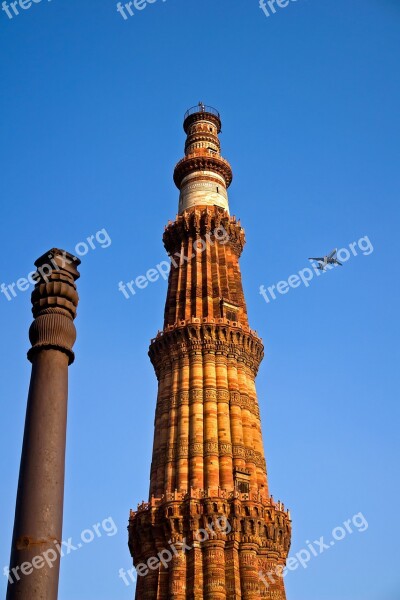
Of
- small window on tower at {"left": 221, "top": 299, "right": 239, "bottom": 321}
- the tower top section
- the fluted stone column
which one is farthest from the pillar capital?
the tower top section

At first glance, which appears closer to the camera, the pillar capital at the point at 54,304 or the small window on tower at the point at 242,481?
the pillar capital at the point at 54,304

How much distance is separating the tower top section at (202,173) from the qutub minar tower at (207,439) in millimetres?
231

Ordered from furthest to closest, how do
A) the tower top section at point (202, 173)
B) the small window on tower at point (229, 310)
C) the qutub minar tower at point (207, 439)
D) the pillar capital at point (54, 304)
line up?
the tower top section at point (202, 173) < the small window on tower at point (229, 310) < the qutub minar tower at point (207, 439) < the pillar capital at point (54, 304)

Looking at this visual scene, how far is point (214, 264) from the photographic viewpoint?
1570 inches

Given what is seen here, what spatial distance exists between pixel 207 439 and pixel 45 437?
75.3 ft

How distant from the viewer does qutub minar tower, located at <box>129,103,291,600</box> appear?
2839cm

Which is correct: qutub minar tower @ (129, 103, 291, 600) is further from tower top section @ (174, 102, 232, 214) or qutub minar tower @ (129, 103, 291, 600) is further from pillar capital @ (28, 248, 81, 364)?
pillar capital @ (28, 248, 81, 364)

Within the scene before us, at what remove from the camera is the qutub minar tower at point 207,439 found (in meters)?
28.4

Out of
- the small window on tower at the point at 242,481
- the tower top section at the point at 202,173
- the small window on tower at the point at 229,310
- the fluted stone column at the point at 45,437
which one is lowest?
the fluted stone column at the point at 45,437

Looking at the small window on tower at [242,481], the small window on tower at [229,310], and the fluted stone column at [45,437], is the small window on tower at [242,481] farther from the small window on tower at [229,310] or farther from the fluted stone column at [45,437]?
the fluted stone column at [45,437]

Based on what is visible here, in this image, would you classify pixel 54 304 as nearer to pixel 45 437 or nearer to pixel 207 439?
pixel 45 437

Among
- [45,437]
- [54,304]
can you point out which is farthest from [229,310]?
[45,437]

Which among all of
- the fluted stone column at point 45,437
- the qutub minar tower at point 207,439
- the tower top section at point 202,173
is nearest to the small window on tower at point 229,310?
the qutub minar tower at point 207,439

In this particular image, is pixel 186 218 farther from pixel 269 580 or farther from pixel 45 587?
pixel 45 587
